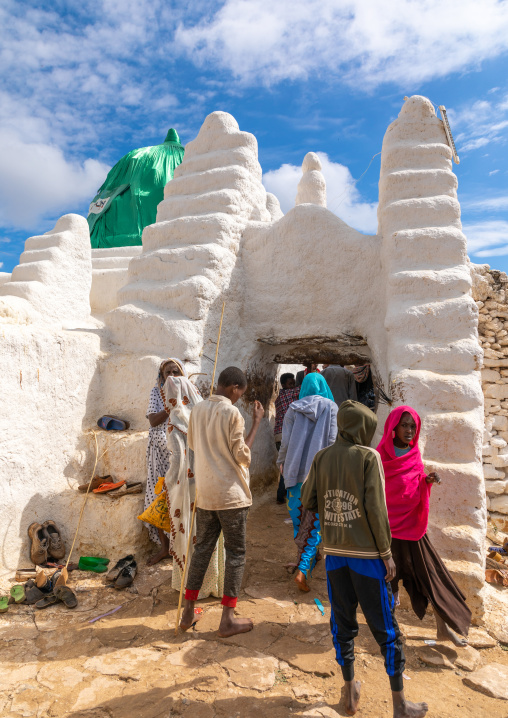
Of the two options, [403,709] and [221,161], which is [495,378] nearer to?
[221,161]

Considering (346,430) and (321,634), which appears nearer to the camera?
(346,430)

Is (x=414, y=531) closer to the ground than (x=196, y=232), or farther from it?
closer to the ground

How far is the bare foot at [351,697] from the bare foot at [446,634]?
2.89 feet

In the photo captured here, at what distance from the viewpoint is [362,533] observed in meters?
2.10

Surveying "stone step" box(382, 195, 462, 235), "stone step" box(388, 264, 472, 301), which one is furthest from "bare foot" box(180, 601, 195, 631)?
"stone step" box(382, 195, 462, 235)

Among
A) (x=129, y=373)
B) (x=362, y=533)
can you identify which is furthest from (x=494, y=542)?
(x=129, y=373)

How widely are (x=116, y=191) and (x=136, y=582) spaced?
1140 cm

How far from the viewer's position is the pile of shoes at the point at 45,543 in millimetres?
3639

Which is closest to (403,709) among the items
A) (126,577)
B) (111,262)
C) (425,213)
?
(126,577)

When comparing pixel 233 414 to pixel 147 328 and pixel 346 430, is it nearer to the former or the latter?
pixel 346 430

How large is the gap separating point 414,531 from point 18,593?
105 inches

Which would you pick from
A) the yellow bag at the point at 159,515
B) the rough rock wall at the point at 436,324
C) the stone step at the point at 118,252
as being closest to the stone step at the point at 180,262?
the rough rock wall at the point at 436,324

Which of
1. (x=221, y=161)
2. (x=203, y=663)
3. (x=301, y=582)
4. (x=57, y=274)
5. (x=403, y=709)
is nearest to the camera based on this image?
(x=403, y=709)

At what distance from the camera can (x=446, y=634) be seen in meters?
2.80
